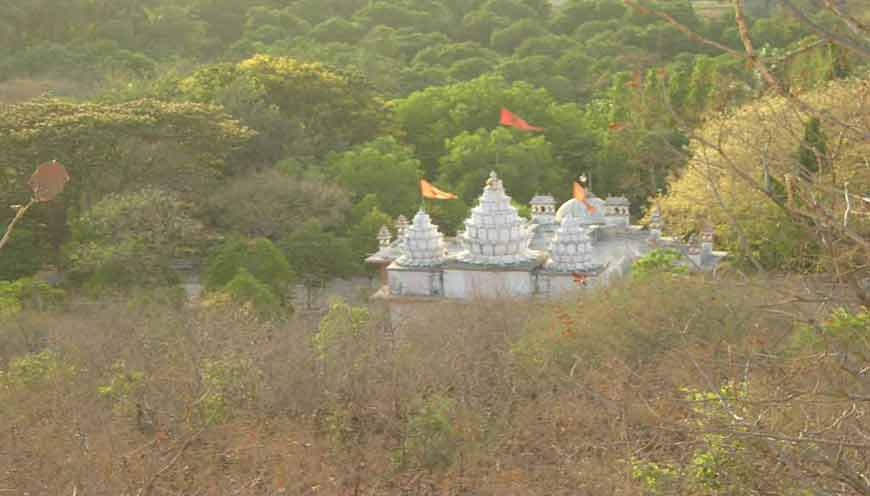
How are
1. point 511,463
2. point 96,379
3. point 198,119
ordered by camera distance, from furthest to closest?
point 198,119, point 96,379, point 511,463

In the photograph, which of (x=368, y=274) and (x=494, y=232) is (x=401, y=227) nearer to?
(x=368, y=274)

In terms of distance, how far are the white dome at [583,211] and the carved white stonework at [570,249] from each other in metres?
2.54

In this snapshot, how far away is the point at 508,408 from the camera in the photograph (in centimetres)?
1698

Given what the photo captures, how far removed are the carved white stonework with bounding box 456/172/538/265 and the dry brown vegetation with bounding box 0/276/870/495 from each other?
9.01 feet

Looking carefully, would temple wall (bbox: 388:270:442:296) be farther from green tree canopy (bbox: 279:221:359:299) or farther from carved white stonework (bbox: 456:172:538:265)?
green tree canopy (bbox: 279:221:359:299)

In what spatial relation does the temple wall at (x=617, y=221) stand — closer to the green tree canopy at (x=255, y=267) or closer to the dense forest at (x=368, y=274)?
the dense forest at (x=368, y=274)

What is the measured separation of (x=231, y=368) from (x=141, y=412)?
1543 millimetres

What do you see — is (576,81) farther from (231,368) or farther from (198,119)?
(231,368)

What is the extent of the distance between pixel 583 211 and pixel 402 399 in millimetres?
11957

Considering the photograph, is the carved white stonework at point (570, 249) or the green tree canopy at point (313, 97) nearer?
the carved white stonework at point (570, 249)

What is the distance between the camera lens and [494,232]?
24688 mm

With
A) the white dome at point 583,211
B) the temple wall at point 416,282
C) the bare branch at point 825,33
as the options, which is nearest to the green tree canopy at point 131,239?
the temple wall at point 416,282

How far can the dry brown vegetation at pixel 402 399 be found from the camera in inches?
561

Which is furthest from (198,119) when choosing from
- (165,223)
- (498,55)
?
(498,55)
